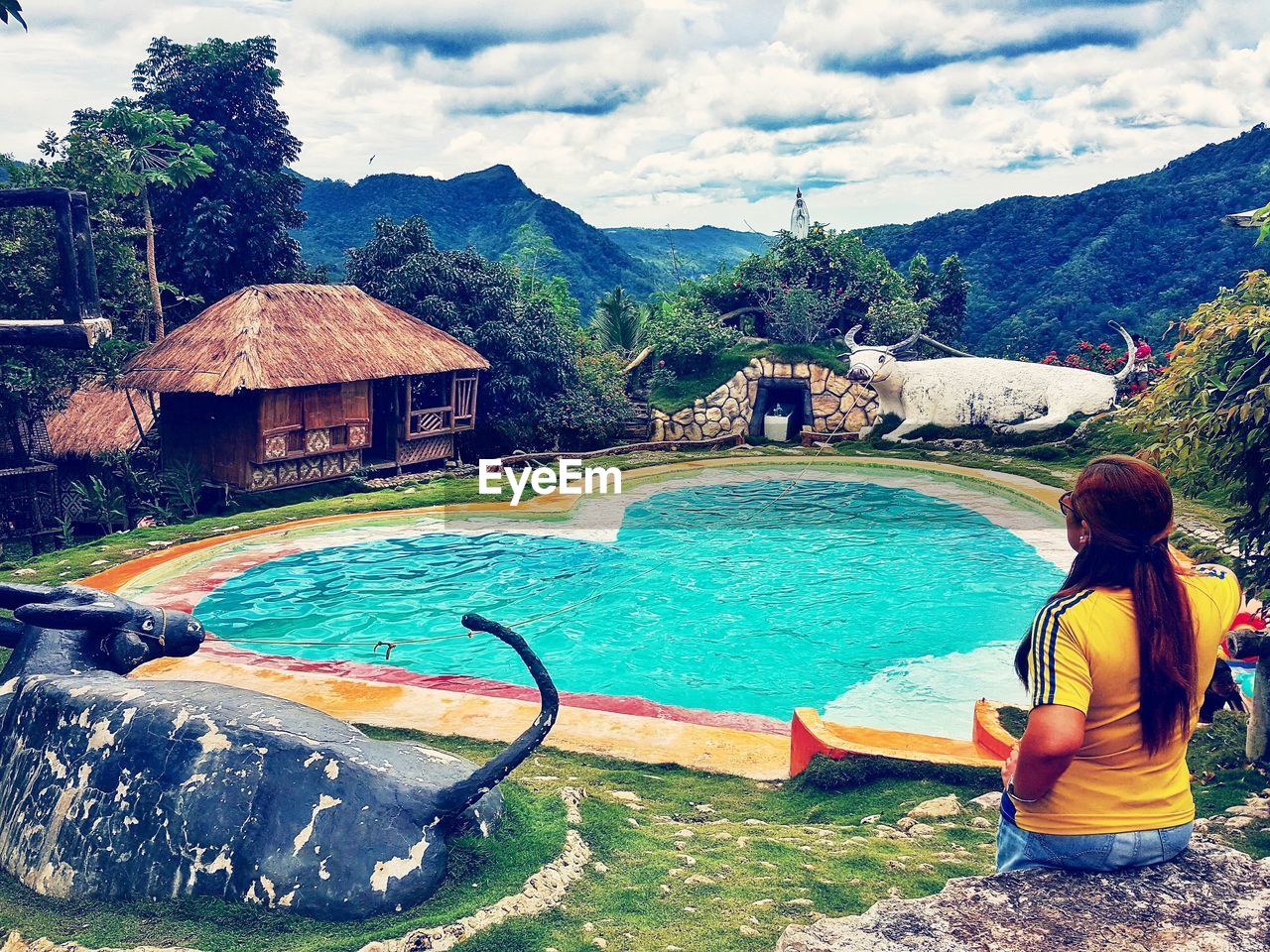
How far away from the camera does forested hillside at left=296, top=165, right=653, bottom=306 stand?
5641 centimetres

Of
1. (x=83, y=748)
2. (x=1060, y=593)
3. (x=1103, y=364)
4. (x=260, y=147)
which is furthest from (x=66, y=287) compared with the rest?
(x=1103, y=364)

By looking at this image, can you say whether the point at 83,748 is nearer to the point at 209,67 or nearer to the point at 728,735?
the point at 728,735

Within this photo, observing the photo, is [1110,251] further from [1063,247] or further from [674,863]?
[674,863]

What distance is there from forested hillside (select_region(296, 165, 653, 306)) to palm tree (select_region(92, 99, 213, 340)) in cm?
3527

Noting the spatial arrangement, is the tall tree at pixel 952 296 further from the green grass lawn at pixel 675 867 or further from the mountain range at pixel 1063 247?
the green grass lawn at pixel 675 867

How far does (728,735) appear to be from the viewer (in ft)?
22.3

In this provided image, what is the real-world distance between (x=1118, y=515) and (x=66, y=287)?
155 inches

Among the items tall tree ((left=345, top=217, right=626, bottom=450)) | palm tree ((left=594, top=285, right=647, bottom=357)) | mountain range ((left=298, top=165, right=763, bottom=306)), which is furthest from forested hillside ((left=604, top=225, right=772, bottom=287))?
tall tree ((left=345, top=217, right=626, bottom=450))

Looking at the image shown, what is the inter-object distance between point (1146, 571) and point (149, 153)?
19463 mm

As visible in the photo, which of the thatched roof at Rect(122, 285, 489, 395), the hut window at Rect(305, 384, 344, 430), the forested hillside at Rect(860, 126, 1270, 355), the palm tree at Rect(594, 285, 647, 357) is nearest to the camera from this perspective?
the thatched roof at Rect(122, 285, 489, 395)

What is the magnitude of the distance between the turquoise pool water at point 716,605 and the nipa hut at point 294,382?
14.4ft

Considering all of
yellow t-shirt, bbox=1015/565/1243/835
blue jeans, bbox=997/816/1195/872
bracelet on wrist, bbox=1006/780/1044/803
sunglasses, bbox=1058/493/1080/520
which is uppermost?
sunglasses, bbox=1058/493/1080/520

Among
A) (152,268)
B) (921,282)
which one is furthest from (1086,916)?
(921,282)

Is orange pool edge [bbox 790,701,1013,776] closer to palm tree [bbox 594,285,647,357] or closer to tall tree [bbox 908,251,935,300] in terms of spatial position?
palm tree [bbox 594,285,647,357]
